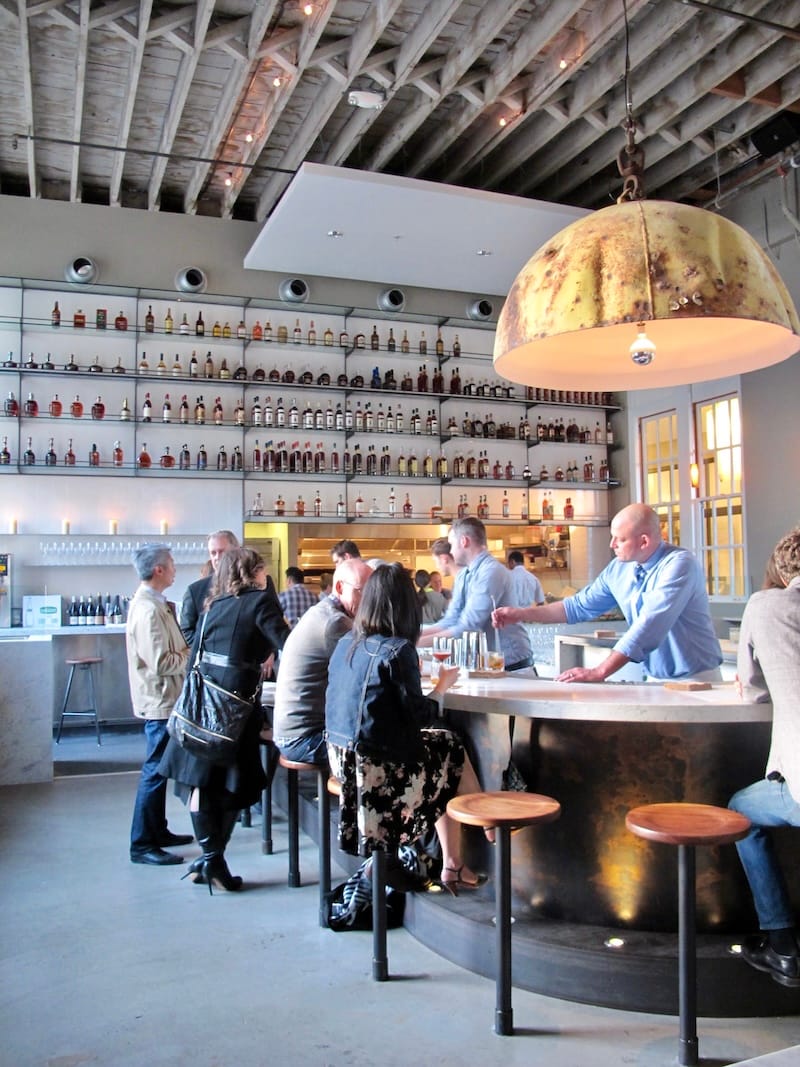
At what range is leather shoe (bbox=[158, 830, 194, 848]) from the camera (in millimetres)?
4680

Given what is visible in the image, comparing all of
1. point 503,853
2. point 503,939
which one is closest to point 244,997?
point 503,939

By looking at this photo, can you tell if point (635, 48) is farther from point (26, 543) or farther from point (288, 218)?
point (26, 543)

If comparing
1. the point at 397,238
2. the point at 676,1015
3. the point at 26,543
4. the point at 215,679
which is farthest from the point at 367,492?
→ the point at 676,1015

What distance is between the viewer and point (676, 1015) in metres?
2.84

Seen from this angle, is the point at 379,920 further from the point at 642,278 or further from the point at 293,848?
the point at 642,278

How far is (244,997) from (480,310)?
25.7ft

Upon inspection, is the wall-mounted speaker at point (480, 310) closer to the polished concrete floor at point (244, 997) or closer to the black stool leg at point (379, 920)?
the polished concrete floor at point (244, 997)

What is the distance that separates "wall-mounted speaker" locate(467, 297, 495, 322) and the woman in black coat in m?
6.25

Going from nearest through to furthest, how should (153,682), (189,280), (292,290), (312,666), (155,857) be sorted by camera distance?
(312,666) < (155,857) < (153,682) < (189,280) < (292,290)

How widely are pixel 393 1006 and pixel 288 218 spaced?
19.8 feet

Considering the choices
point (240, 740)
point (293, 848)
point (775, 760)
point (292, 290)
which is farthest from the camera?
point (292, 290)

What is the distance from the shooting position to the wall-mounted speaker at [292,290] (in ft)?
29.2

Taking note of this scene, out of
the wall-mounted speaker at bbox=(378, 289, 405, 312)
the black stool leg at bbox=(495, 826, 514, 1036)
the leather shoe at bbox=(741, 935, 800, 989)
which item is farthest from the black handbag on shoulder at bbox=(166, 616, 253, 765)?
the wall-mounted speaker at bbox=(378, 289, 405, 312)

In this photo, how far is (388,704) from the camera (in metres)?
3.07
